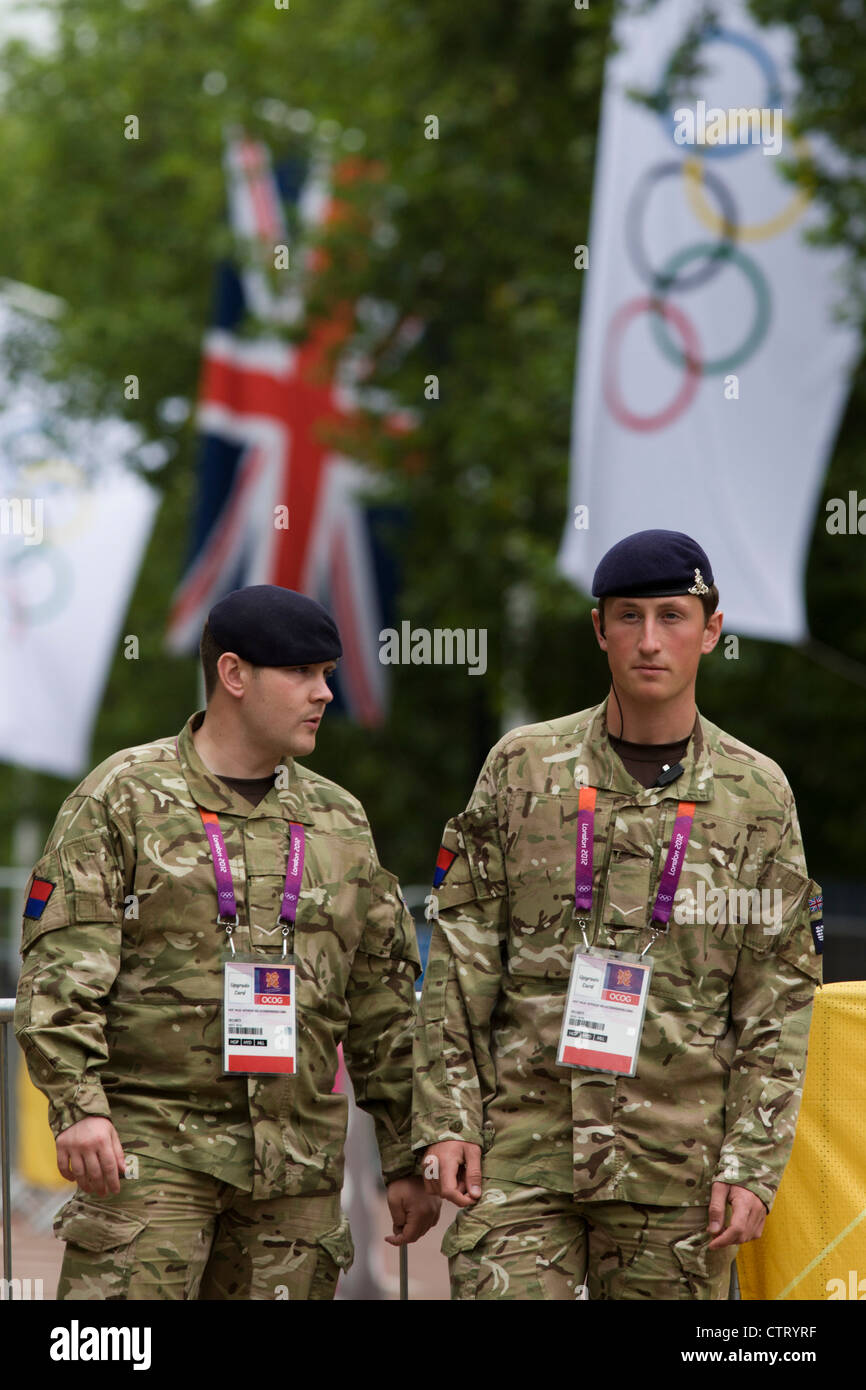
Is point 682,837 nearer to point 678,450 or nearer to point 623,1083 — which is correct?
point 623,1083

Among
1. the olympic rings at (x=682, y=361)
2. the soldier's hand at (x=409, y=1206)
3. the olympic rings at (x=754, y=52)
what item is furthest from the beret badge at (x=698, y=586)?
the olympic rings at (x=754, y=52)

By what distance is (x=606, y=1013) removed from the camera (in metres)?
4.50

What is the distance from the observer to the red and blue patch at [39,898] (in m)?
4.59

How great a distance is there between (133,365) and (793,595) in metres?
13.9

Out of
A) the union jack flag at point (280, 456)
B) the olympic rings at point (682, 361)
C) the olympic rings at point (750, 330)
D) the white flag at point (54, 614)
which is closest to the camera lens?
the olympic rings at point (682, 361)

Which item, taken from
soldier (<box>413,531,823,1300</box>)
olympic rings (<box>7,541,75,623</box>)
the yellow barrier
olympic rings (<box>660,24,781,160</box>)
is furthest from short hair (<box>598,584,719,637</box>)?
olympic rings (<box>7,541,75,623</box>)

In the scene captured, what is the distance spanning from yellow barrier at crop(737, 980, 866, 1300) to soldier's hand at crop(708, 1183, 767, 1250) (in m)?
0.72

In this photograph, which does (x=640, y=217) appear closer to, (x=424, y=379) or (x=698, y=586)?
(x=424, y=379)

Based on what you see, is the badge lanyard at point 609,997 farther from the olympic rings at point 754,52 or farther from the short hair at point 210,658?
the olympic rings at point 754,52

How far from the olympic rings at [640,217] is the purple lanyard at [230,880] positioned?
8.70 meters

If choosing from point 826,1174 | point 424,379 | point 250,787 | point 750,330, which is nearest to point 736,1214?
point 826,1174

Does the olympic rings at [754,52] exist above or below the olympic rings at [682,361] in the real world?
above

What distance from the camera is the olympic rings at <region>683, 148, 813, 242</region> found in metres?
12.6

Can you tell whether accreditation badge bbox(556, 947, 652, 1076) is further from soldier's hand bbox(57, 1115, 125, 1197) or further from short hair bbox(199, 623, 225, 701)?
short hair bbox(199, 623, 225, 701)
